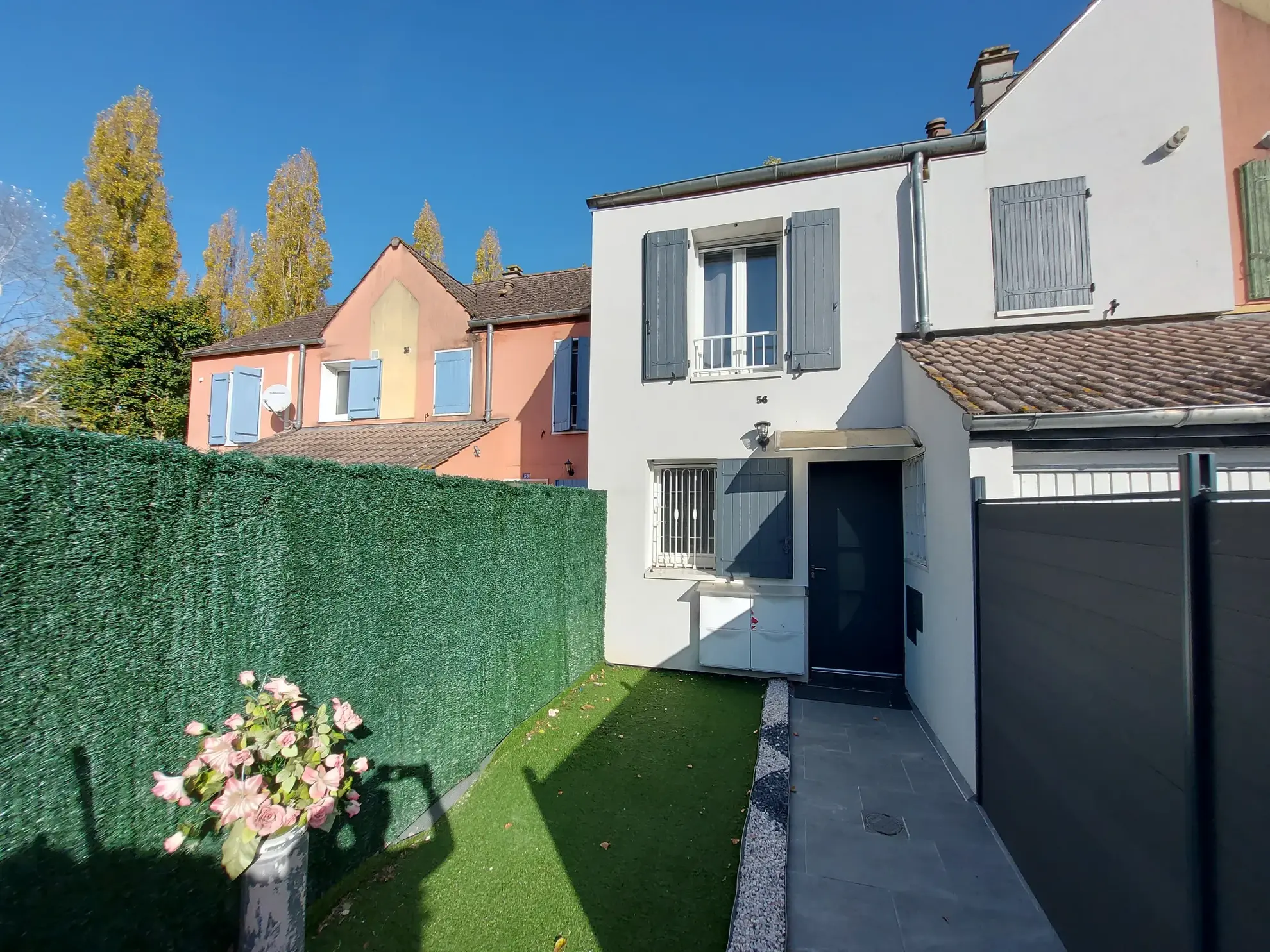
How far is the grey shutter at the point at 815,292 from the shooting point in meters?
8.77

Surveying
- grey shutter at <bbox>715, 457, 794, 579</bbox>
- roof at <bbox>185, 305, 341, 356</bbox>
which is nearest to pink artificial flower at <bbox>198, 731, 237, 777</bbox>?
grey shutter at <bbox>715, 457, 794, 579</bbox>

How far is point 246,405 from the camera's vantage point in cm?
1555

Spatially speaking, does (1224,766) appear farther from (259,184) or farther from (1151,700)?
(259,184)

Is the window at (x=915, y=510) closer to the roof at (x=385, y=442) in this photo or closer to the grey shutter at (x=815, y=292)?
the grey shutter at (x=815, y=292)

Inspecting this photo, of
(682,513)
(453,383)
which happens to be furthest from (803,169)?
(453,383)

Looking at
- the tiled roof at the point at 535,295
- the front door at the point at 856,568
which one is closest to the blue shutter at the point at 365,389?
the tiled roof at the point at 535,295

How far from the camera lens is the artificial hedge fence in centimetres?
233

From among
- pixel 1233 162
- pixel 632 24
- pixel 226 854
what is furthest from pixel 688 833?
pixel 632 24

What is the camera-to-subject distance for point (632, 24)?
36.5ft

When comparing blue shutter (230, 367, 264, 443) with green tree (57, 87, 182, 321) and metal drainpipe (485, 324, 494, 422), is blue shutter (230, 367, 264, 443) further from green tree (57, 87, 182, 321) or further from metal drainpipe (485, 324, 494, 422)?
green tree (57, 87, 182, 321)

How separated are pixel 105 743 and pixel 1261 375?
1030cm

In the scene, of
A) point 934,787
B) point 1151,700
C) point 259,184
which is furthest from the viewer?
point 259,184

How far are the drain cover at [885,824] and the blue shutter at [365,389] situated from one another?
1435cm

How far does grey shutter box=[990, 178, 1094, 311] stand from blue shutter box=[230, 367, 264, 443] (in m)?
18.9
